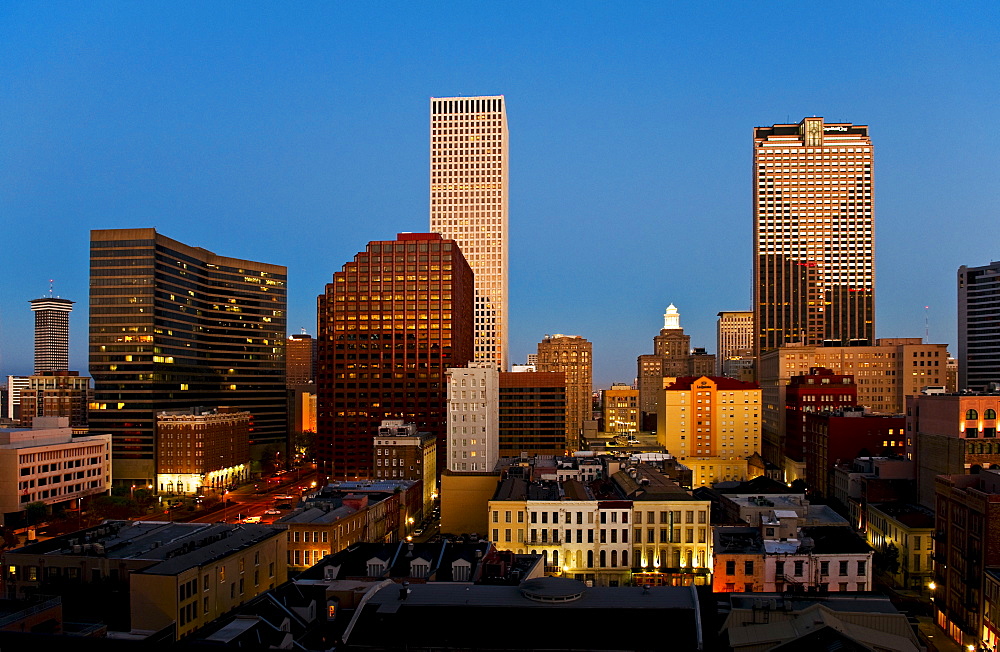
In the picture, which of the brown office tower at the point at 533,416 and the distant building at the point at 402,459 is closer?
the distant building at the point at 402,459

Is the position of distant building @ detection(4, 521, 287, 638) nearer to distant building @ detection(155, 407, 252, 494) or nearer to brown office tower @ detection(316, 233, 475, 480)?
brown office tower @ detection(316, 233, 475, 480)

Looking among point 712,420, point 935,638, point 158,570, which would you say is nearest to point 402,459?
point 712,420

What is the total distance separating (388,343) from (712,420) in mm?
76487

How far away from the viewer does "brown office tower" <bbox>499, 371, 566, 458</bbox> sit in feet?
561

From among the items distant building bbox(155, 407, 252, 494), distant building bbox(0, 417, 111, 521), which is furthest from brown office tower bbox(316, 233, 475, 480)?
distant building bbox(0, 417, 111, 521)

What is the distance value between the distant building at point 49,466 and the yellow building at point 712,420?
121 meters

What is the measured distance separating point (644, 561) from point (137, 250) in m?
141

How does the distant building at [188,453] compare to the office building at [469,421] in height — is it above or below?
below

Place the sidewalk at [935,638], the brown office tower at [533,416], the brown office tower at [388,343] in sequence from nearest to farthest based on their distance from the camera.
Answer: the sidewalk at [935,638]
the brown office tower at [388,343]
the brown office tower at [533,416]

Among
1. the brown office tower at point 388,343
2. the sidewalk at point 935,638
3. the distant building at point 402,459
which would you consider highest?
the brown office tower at point 388,343

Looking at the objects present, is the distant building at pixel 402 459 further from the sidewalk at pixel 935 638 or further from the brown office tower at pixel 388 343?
the sidewalk at pixel 935 638

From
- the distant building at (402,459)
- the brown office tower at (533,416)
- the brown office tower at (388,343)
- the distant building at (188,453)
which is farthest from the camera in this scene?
the brown office tower at (533,416)

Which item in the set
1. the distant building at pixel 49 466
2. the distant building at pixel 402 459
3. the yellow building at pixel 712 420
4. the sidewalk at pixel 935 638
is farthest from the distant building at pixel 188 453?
the sidewalk at pixel 935 638

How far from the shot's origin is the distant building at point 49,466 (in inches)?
4847
